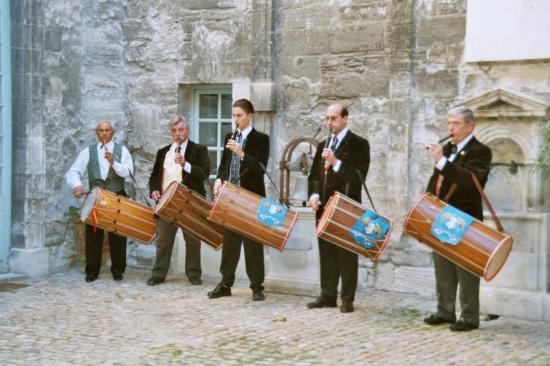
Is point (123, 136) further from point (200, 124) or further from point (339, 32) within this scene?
point (339, 32)

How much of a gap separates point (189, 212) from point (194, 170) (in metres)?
0.43

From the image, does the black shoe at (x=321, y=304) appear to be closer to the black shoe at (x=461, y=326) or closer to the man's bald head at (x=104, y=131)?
the black shoe at (x=461, y=326)

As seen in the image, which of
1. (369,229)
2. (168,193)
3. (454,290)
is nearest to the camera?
(454,290)

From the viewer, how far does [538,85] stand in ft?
24.1

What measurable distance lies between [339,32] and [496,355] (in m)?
3.84

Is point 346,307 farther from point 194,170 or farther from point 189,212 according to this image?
point 194,170

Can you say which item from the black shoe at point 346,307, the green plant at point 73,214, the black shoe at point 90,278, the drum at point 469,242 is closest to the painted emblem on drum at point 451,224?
the drum at point 469,242

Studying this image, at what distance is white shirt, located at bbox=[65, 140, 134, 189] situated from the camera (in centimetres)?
866

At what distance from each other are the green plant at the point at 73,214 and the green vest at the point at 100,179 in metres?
0.68

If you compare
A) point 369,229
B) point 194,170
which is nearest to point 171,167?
point 194,170

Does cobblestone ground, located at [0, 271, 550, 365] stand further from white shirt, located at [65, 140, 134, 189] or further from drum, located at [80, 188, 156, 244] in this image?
white shirt, located at [65, 140, 134, 189]

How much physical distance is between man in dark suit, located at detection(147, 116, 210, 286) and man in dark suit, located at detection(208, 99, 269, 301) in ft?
1.93

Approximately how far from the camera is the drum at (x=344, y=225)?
6699mm

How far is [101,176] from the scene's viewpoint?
28.5 ft
